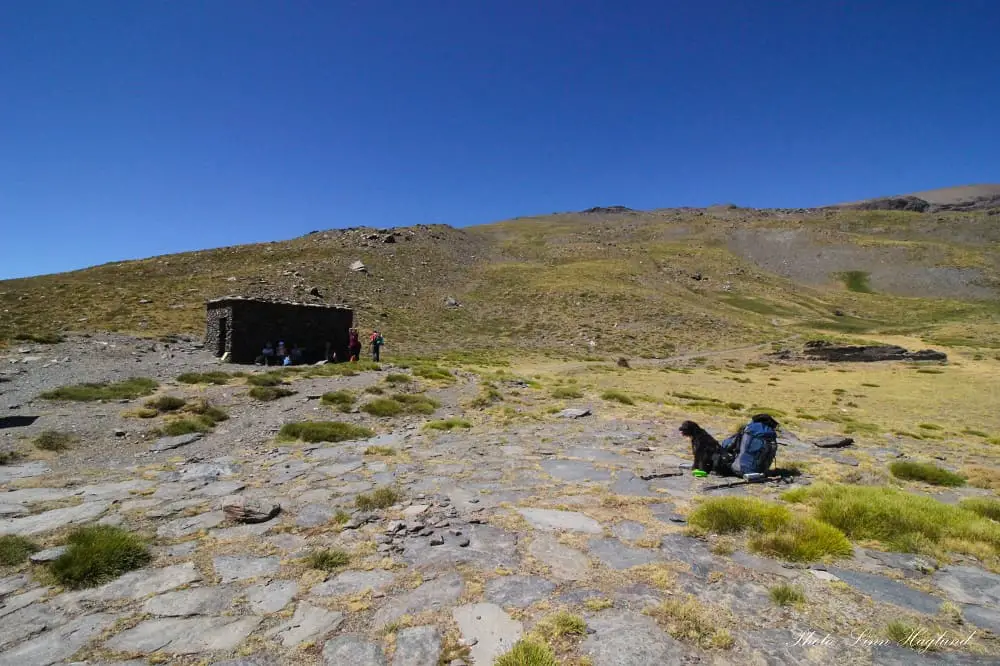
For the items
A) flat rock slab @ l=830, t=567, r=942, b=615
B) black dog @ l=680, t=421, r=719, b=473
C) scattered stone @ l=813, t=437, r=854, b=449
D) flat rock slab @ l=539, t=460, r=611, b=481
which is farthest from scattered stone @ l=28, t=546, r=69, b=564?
scattered stone @ l=813, t=437, r=854, b=449

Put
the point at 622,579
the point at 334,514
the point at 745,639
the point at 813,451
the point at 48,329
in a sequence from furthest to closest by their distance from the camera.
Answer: the point at 48,329 < the point at 813,451 < the point at 334,514 < the point at 622,579 < the point at 745,639

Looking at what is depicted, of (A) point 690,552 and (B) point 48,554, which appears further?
(A) point 690,552

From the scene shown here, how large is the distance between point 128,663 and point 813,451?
1190 cm

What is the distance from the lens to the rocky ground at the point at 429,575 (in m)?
3.47

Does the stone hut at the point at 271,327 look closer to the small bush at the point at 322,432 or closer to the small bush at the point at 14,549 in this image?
the small bush at the point at 322,432

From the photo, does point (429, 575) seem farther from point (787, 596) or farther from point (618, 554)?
point (787, 596)

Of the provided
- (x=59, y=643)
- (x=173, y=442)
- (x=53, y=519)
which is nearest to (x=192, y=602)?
(x=59, y=643)

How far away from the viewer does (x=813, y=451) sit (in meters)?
10.7

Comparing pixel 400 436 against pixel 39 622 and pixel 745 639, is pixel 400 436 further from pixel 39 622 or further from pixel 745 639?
pixel 745 639

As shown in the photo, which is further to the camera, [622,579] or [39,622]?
[622,579]

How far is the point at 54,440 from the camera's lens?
30.8 feet

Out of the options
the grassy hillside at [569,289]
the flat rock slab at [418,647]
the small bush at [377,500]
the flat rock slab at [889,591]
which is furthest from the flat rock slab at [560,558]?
the grassy hillside at [569,289]

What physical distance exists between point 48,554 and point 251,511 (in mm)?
1776

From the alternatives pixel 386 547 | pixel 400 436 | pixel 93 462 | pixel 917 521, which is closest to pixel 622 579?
pixel 386 547
